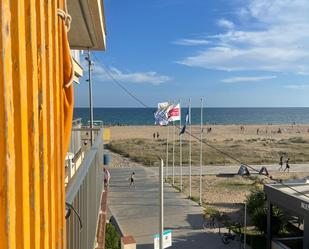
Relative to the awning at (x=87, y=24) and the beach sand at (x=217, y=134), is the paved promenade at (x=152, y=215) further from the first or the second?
the beach sand at (x=217, y=134)

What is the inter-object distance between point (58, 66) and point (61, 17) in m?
0.28

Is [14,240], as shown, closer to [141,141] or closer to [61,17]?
[61,17]

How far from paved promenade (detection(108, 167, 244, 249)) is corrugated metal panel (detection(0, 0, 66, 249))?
15.3m

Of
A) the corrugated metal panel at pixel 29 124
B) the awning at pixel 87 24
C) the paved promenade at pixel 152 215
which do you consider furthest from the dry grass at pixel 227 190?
the corrugated metal panel at pixel 29 124

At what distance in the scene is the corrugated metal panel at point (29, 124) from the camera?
3.91 ft

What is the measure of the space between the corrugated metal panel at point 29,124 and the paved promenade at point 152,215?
15280mm

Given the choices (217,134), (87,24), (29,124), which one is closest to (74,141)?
(87,24)

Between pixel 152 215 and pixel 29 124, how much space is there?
20853mm

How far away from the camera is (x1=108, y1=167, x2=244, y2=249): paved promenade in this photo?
57.4 feet

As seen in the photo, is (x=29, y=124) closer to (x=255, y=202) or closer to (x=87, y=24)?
A: (x=87, y=24)

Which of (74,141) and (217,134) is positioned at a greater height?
(74,141)

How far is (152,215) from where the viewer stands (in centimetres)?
2169

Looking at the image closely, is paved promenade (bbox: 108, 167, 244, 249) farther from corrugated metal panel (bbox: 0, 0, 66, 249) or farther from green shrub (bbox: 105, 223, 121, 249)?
corrugated metal panel (bbox: 0, 0, 66, 249)

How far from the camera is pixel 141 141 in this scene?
64.1 meters
